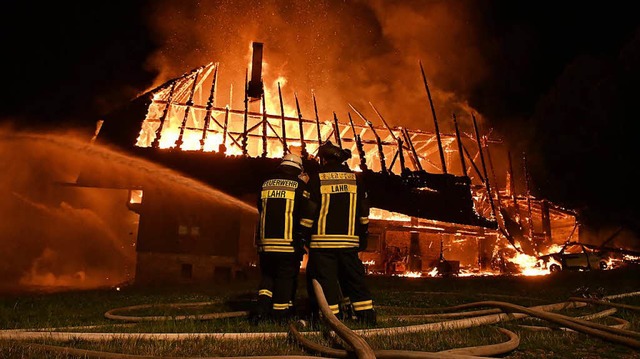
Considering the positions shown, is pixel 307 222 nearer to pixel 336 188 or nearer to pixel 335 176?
pixel 336 188

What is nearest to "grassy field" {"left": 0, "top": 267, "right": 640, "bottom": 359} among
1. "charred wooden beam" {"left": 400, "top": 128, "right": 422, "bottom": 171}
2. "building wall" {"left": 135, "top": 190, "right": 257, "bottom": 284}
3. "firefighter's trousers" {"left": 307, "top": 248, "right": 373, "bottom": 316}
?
"firefighter's trousers" {"left": 307, "top": 248, "right": 373, "bottom": 316}

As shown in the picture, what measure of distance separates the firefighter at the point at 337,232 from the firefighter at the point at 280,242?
0.78ft

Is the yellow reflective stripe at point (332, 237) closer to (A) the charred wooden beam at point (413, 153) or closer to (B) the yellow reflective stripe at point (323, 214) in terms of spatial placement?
(B) the yellow reflective stripe at point (323, 214)

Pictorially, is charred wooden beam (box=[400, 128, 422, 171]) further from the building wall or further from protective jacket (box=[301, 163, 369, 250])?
protective jacket (box=[301, 163, 369, 250])

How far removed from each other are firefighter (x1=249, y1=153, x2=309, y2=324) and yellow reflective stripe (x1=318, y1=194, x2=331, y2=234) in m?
0.25

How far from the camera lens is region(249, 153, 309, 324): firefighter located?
5.50 m

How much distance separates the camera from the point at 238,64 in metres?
29.3

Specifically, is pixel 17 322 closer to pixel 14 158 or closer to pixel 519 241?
pixel 14 158

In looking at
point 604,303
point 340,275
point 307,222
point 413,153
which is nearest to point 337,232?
point 307,222

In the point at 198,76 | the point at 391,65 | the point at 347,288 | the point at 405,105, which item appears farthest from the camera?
the point at 391,65

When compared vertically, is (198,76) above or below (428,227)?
above

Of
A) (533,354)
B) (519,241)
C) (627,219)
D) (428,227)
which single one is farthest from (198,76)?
(627,219)

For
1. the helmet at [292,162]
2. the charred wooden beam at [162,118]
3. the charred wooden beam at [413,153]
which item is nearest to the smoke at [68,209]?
the charred wooden beam at [162,118]

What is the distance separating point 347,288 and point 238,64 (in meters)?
25.8
